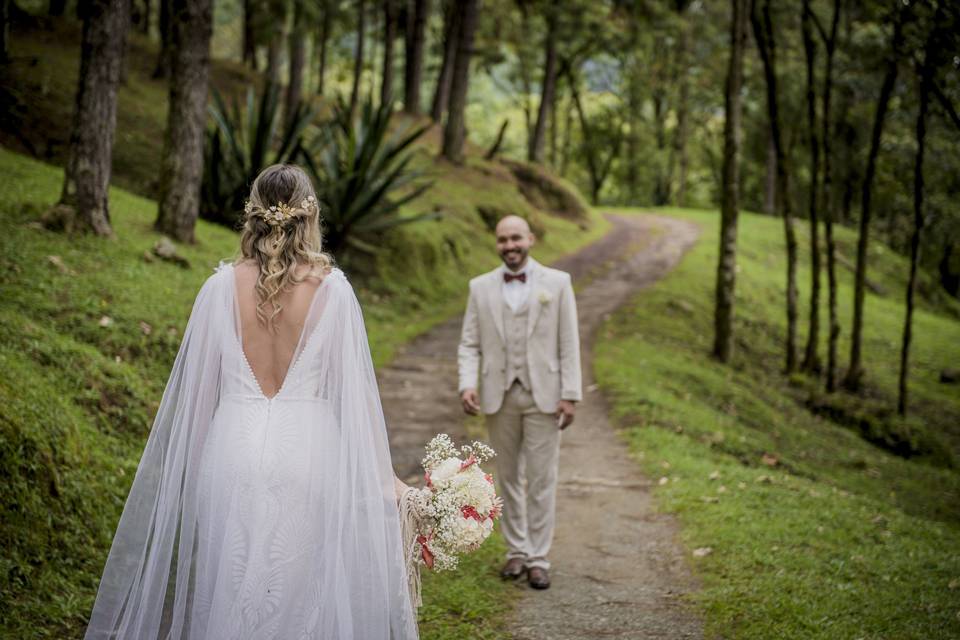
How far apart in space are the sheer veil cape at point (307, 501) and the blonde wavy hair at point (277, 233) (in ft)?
0.41

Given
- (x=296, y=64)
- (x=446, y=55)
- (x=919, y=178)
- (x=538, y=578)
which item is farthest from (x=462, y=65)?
(x=538, y=578)

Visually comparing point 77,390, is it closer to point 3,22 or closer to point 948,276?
point 3,22

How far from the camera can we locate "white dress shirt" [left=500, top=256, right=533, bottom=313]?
5.57 m

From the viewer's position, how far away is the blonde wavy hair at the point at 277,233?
3184 millimetres

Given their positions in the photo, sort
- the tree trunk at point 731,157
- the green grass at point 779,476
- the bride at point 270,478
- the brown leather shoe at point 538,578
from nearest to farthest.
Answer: the bride at point 270,478, the green grass at point 779,476, the brown leather shoe at point 538,578, the tree trunk at point 731,157

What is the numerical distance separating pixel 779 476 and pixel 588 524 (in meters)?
2.94

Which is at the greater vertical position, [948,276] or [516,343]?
[948,276]

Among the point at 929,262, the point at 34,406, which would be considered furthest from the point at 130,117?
the point at 929,262

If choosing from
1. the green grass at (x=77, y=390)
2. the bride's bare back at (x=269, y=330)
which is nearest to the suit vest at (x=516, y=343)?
the green grass at (x=77, y=390)

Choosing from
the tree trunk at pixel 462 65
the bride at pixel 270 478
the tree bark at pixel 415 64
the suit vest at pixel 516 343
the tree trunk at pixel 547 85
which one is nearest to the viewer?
the bride at pixel 270 478

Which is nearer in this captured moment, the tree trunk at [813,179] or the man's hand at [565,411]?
the man's hand at [565,411]

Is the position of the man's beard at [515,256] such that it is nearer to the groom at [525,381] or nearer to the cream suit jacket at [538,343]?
the groom at [525,381]

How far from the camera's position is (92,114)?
30.7ft

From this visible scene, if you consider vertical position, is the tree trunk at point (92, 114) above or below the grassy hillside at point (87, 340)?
above
